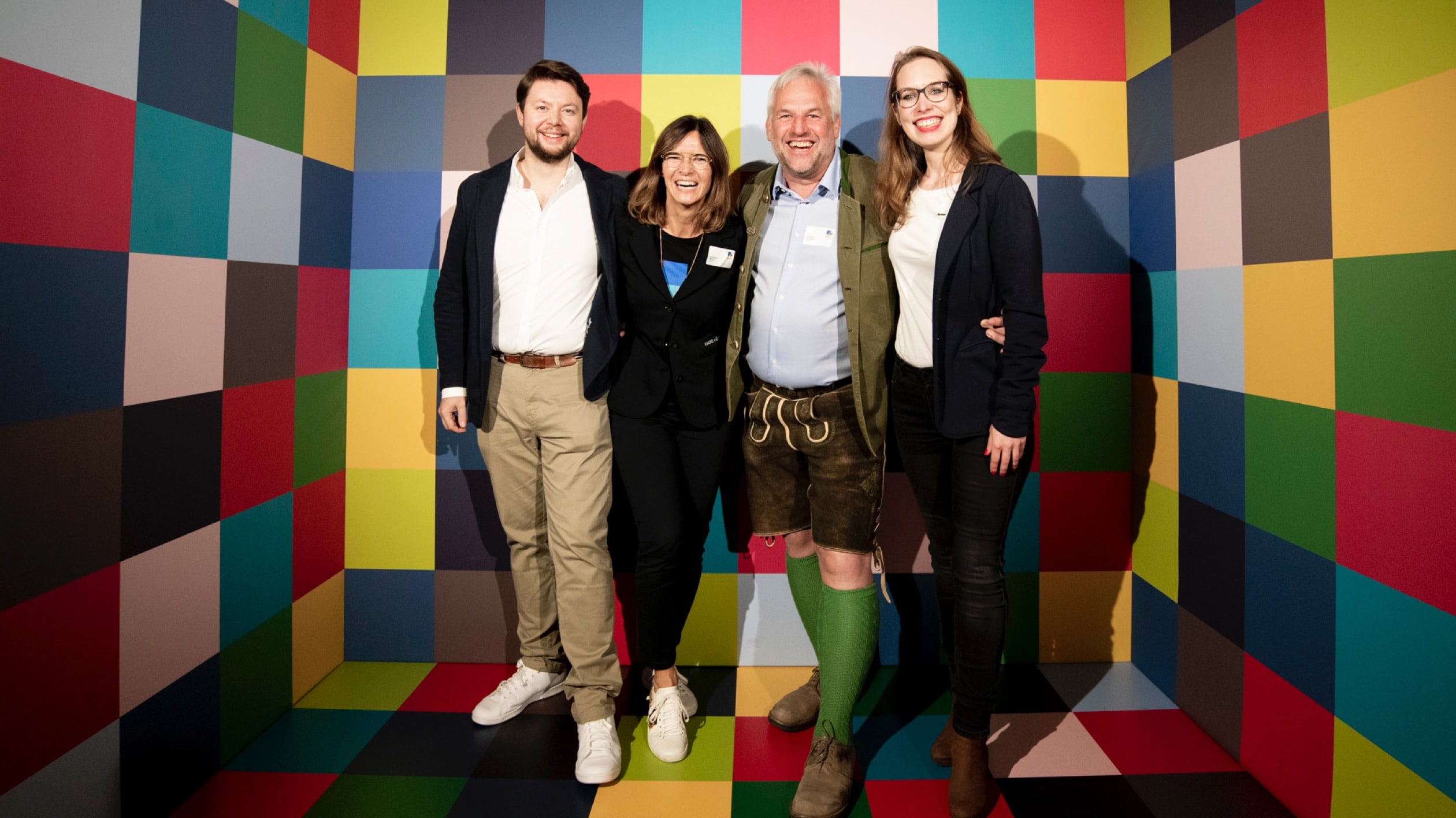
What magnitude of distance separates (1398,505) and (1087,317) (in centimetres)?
127

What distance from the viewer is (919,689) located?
2682 millimetres

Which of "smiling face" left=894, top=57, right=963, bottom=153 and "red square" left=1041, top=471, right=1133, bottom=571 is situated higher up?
"smiling face" left=894, top=57, right=963, bottom=153

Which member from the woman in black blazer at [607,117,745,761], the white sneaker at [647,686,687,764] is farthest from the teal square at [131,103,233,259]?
the white sneaker at [647,686,687,764]

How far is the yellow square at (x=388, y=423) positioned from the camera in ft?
9.52

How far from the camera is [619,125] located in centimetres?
285

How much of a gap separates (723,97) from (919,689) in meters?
2.34

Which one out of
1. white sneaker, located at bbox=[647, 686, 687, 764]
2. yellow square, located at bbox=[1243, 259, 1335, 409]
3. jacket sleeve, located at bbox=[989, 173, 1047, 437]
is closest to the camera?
jacket sleeve, located at bbox=[989, 173, 1047, 437]

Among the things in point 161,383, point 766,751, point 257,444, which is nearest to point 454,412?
point 257,444

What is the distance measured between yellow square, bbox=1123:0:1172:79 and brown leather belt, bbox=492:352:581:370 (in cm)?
235

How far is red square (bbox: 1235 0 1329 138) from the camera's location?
6.44 feet

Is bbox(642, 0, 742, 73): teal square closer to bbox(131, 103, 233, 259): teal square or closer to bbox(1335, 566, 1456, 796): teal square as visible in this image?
bbox(131, 103, 233, 259): teal square

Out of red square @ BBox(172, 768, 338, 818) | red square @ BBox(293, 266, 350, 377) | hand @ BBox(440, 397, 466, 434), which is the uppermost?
red square @ BBox(293, 266, 350, 377)

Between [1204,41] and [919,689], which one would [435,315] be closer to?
[919,689]

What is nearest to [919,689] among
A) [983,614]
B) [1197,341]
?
[983,614]
